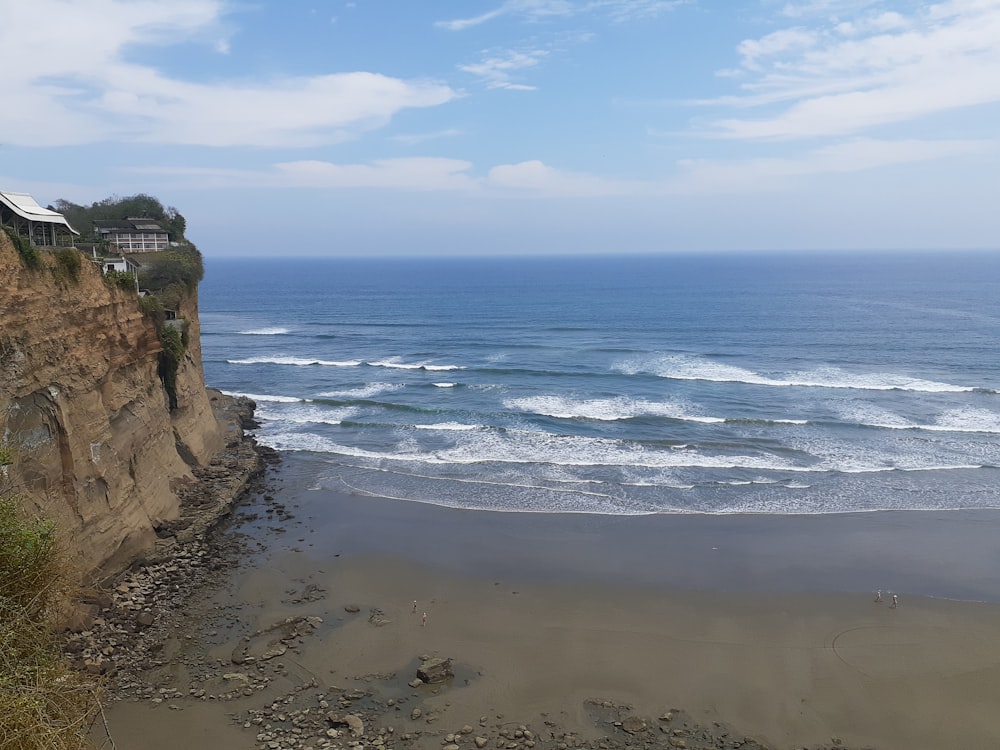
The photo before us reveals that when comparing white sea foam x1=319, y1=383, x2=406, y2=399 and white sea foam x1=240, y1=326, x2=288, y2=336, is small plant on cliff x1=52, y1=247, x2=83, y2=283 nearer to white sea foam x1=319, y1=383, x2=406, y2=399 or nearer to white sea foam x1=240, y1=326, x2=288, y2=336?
white sea foam x1=319, y1=383, x2=406, y2=399

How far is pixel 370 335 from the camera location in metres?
68.0

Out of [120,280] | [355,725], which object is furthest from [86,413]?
[355,725]

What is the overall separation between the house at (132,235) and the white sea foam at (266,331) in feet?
122

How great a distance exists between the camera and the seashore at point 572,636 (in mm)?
15203

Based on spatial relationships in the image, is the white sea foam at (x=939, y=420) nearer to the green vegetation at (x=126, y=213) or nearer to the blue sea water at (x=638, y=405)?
the blue sea water at (x=638, y=405)

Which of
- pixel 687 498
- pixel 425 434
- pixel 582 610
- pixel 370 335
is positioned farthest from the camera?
pixel 370 335

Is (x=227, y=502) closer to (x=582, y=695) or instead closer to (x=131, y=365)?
(x=131, y=365)

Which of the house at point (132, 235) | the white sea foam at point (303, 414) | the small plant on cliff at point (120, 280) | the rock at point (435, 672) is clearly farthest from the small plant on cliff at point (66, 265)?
the white sea foam at point (303, 414)

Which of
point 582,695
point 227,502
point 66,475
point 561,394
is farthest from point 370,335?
point 582,695

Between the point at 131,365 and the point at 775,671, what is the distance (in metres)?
21.9

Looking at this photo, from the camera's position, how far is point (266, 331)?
71625mm

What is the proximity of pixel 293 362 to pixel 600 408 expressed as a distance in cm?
2700

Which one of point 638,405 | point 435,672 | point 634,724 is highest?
point 638,405

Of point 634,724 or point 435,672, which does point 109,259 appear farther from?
point 634,724
